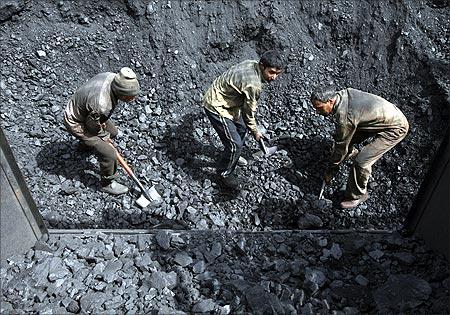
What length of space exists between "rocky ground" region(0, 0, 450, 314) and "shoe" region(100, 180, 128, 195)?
0.09 m

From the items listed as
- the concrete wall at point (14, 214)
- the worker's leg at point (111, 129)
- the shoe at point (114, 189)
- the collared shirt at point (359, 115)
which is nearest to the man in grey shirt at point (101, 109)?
the shoe at point (114, 189)

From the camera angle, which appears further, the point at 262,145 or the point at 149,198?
the point at 262,145

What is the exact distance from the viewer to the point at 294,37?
311 inches

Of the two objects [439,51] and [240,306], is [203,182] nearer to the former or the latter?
[240,306]

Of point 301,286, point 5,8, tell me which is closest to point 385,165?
point 301,286

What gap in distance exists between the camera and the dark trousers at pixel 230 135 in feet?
20.1

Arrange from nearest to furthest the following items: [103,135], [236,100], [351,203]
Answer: [236,100] → [103,135] → [351,203]

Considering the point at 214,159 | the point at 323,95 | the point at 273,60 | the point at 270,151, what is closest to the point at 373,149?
the point at 323,95

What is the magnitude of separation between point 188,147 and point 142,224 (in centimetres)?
132

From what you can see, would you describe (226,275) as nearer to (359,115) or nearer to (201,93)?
(359,115)

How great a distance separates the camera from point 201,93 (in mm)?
7629

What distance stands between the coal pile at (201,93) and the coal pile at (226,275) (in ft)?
2.40

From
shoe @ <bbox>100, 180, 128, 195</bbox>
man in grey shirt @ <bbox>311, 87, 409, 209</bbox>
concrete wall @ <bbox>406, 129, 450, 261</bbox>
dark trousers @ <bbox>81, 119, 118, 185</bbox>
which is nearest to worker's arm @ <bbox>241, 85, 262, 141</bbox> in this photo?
man in grey shirt @ <bbox>311, 87, 409, 209</bbox>

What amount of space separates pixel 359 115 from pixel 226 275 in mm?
2240
